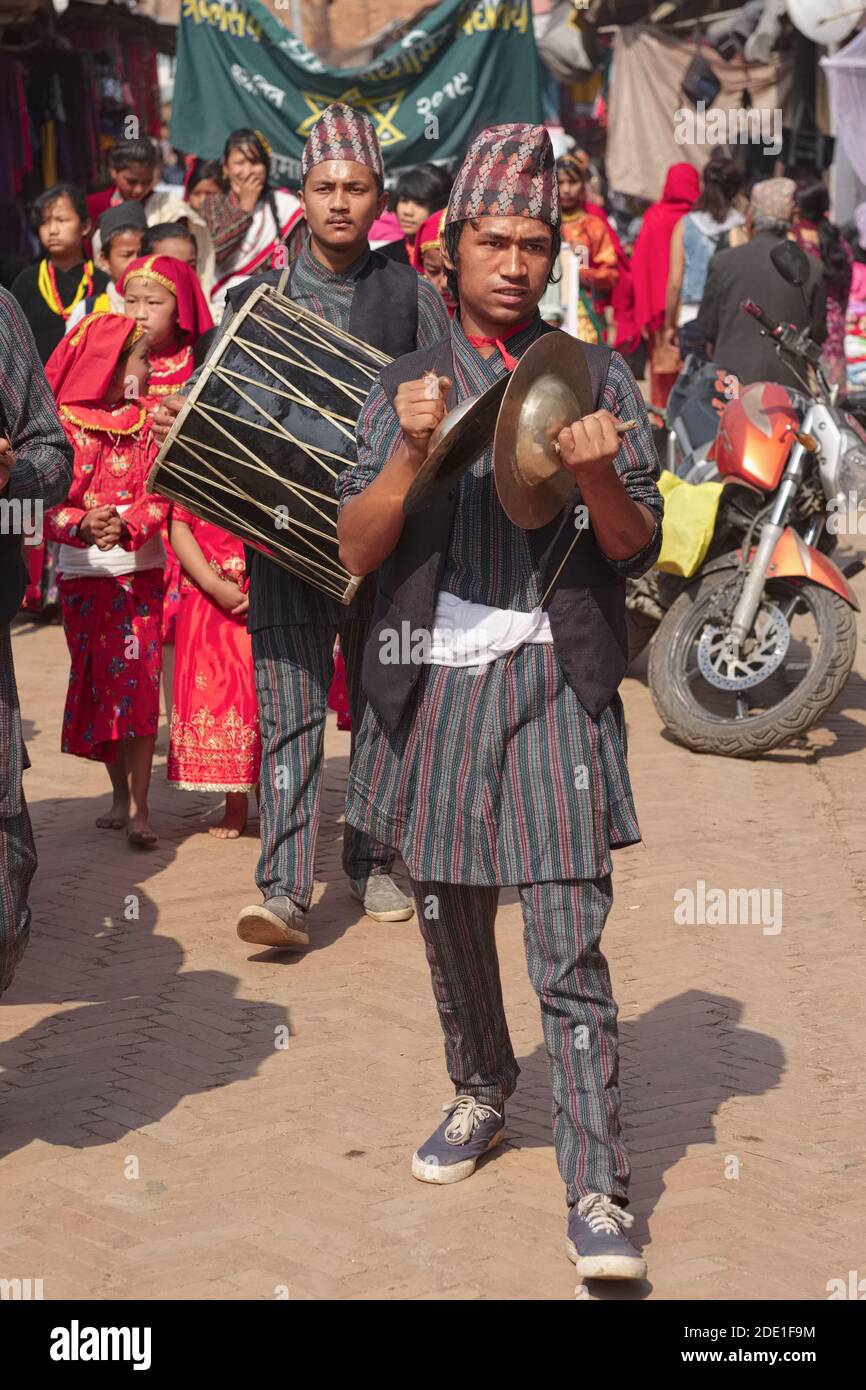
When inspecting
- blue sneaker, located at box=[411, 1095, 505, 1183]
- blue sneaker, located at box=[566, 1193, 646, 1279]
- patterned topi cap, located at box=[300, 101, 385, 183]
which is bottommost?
blue sneaker, located at box=[411, 1095, 505, 1183]

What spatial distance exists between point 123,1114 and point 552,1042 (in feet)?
4.23

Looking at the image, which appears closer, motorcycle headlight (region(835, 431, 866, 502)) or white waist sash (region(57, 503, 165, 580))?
white waist sash (region(57, 503, 165, 580))

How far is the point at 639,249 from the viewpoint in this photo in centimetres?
1294

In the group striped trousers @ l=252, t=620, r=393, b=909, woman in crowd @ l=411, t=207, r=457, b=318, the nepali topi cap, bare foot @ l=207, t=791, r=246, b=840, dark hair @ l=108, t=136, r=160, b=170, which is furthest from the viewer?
dark hair @ l=108, t=136, r=160, b=170

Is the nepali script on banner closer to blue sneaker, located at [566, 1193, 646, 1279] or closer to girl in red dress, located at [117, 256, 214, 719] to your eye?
girl in red dress, located at [117, 256, 214, 719]

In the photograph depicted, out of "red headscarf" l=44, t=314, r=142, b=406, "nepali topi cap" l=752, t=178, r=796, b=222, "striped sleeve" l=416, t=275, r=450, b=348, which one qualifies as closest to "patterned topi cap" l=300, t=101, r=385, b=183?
"striped sleeve" l=416, t=275, r=450, b=348

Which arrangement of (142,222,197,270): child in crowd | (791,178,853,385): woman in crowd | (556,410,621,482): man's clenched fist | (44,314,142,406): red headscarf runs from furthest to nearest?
1. (791,178,853,385): woman in crowd
2. (142,222,197,270): child in crowd
3. (44,314,142,406): red headscarf
4. (556,410,621,482): man's clenched fist

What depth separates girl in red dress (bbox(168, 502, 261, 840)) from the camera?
6273 millimetres

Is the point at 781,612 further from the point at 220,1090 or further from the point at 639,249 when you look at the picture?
the point at 639,249

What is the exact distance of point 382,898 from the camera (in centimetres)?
574

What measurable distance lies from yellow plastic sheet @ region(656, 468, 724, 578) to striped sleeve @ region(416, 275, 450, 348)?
230cm

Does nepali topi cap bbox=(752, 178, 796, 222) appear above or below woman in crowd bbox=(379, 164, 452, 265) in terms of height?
below
